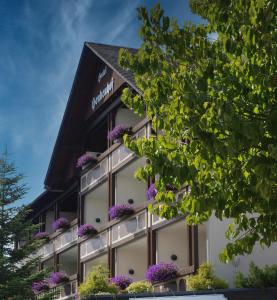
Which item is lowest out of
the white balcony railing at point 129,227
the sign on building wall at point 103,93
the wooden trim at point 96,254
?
the wooden trim at point 96,254

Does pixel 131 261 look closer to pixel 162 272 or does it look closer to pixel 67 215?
pixel 162 272

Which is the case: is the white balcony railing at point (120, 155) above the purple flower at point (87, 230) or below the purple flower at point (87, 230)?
above

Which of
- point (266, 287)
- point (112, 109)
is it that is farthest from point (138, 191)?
point (266, 287)

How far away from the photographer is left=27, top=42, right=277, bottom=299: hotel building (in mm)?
27422

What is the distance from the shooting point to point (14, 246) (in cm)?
3694

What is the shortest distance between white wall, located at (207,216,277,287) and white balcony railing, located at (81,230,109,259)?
9902 mm

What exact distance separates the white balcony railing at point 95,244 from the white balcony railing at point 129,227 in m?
1.04

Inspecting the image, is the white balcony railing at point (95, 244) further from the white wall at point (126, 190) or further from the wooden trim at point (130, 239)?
the white wall at point (126, 190)

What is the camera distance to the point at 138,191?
35531 mm

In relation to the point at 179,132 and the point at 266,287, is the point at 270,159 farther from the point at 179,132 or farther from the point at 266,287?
the point at 266,287

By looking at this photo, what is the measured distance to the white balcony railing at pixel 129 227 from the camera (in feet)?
101

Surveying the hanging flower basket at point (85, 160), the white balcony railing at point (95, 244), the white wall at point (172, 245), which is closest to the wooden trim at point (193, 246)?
the white wall at point (172, 245)

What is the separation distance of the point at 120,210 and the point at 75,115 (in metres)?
9.24

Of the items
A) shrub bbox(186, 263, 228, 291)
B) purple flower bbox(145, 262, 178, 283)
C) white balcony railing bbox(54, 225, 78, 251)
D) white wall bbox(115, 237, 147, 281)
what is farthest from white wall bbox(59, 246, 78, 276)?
shrub bbox(186, 263, 228, 291)
